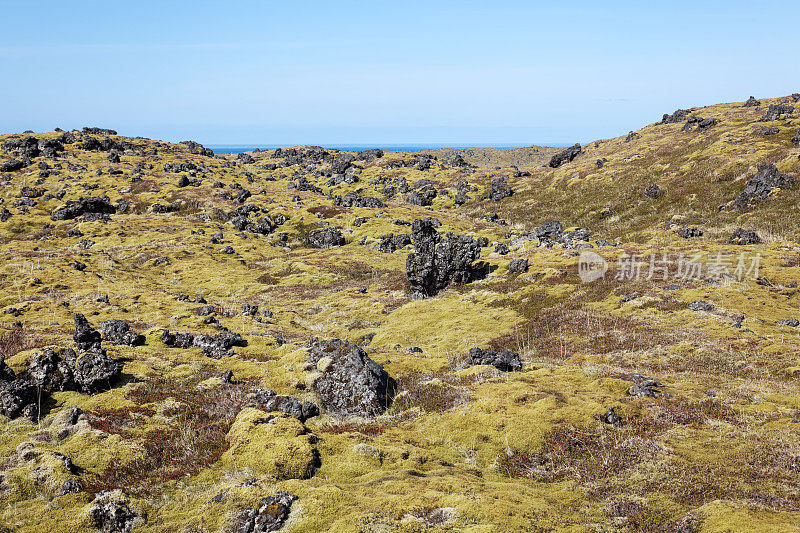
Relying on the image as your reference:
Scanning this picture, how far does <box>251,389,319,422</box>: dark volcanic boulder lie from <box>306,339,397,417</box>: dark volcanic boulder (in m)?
1.35

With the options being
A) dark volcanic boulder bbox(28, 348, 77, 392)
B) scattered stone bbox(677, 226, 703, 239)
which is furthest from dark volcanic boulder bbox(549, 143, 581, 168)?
dark volcanic boulder bbox(28, 348, 77, 392)

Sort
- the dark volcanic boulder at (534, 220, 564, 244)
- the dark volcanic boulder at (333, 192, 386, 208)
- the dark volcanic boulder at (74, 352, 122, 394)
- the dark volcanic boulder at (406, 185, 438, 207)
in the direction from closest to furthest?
the dark volcanic boulder at (74, 352, 122, 394)
the dark volcanic boulder at (534, 220, 564, 244)
the dark volcanic boulder at (333, 192, 386, 208)
the dark volcanic boulder at (406, 185, 438, 207)

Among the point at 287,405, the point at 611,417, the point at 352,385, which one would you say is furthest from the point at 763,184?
the point at 287,405

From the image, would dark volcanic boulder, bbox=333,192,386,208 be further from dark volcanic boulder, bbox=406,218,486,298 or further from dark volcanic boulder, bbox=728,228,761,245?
dark volcanic boulder, bbox=728,228,761,245

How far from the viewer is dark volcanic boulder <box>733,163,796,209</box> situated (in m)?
73.3

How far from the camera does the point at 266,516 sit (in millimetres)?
13375

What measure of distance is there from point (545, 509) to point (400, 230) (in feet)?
329

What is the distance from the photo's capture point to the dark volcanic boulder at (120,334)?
105 ft

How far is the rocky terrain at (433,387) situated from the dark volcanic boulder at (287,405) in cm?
11

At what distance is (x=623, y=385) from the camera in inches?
907

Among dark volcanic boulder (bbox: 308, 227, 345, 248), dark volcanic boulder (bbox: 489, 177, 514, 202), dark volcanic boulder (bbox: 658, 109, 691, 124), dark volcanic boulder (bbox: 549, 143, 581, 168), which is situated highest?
dark volcanic boulder (bbox: 658, 109, 691, 124)

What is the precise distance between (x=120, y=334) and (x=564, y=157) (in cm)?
15803

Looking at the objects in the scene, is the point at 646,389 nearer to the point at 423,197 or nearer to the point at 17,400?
the point at 17,400

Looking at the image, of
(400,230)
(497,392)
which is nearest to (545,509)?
(497,392)
